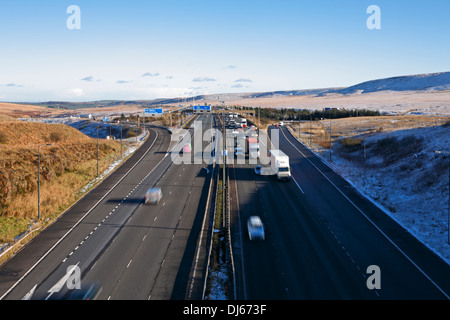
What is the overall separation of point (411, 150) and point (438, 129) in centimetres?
1010

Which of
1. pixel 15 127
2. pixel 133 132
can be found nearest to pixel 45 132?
pixel 15 127

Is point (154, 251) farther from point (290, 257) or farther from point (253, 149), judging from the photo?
point (253, 149)

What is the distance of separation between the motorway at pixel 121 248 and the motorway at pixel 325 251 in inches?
168

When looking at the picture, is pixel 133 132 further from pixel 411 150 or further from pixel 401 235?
pixel 401 235

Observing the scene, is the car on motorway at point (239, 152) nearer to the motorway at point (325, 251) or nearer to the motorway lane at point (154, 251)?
the motorway at point (325, 251)

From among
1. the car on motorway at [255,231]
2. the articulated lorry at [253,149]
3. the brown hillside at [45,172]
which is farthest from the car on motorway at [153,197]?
the articulated lorry at [253,149]

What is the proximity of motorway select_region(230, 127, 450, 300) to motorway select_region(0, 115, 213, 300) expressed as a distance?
4.26m

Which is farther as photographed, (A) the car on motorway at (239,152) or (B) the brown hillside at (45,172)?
(A) the car on motorway at (239,152)

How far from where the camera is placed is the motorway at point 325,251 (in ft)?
75.3

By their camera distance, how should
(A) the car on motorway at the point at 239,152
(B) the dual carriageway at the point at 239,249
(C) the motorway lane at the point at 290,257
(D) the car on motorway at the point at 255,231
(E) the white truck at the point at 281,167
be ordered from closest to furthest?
(C) the motorway lane at the point at 290,257 → (B) the dual carriageway at the point at 239,249 → (D) the car on motorway at the point at 255,231 → (E) the white truck at the point at 281,167 → (A) the car on motorway at the point at 239,152

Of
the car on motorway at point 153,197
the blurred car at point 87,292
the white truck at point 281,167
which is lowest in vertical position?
the blurred car at point 87,292

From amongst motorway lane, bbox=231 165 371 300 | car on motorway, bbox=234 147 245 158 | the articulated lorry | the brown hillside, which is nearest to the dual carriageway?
motorway lane, bbox=231 165 371 300

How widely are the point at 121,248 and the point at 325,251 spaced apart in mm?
16975

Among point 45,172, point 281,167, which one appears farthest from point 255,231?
point 45,172
